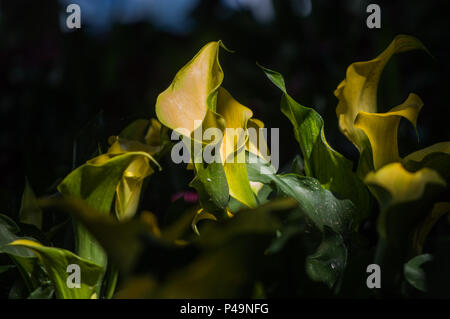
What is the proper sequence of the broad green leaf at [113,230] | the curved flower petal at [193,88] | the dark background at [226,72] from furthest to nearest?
1. the dark background at [226,72]
2. the curved flower petal at [193,88]
3. the broad green leaf at [113,230]

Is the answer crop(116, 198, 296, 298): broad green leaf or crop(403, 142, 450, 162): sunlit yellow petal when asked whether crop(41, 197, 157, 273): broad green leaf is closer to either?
crop(116, 198, 296, 298): broad green leaf

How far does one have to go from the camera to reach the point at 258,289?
0.23m

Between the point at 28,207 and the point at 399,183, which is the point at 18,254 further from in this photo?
the point at 399,183

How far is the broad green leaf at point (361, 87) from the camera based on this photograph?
0.92 ft

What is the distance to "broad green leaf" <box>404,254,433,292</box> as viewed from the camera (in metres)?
0.23

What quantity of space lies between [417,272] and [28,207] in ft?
0.81

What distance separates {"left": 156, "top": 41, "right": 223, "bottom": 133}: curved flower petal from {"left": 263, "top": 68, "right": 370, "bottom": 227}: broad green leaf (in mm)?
40

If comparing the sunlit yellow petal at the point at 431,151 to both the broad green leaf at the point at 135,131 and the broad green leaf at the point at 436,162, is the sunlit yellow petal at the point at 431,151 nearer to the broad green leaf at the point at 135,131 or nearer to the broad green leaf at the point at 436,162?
the broad green leaf at the point at 436,162

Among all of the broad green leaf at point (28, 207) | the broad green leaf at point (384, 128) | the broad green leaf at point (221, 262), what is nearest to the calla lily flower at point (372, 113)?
the broad green leaf at point (384, 128)

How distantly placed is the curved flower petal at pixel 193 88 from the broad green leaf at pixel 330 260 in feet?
0.31

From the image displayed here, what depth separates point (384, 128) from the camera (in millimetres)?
274

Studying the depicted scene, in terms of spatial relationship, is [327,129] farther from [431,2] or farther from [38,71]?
[38,71]

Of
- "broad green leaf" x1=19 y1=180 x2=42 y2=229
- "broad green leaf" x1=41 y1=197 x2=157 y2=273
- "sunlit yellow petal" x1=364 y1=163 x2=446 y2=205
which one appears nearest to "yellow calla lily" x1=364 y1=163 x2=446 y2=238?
"sunlit yellow petal" x1=364 y1=163 x2=446 y2=205

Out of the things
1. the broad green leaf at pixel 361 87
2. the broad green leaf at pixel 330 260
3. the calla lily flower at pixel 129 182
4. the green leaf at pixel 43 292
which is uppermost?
the broad green leaf at pixel 361 87
